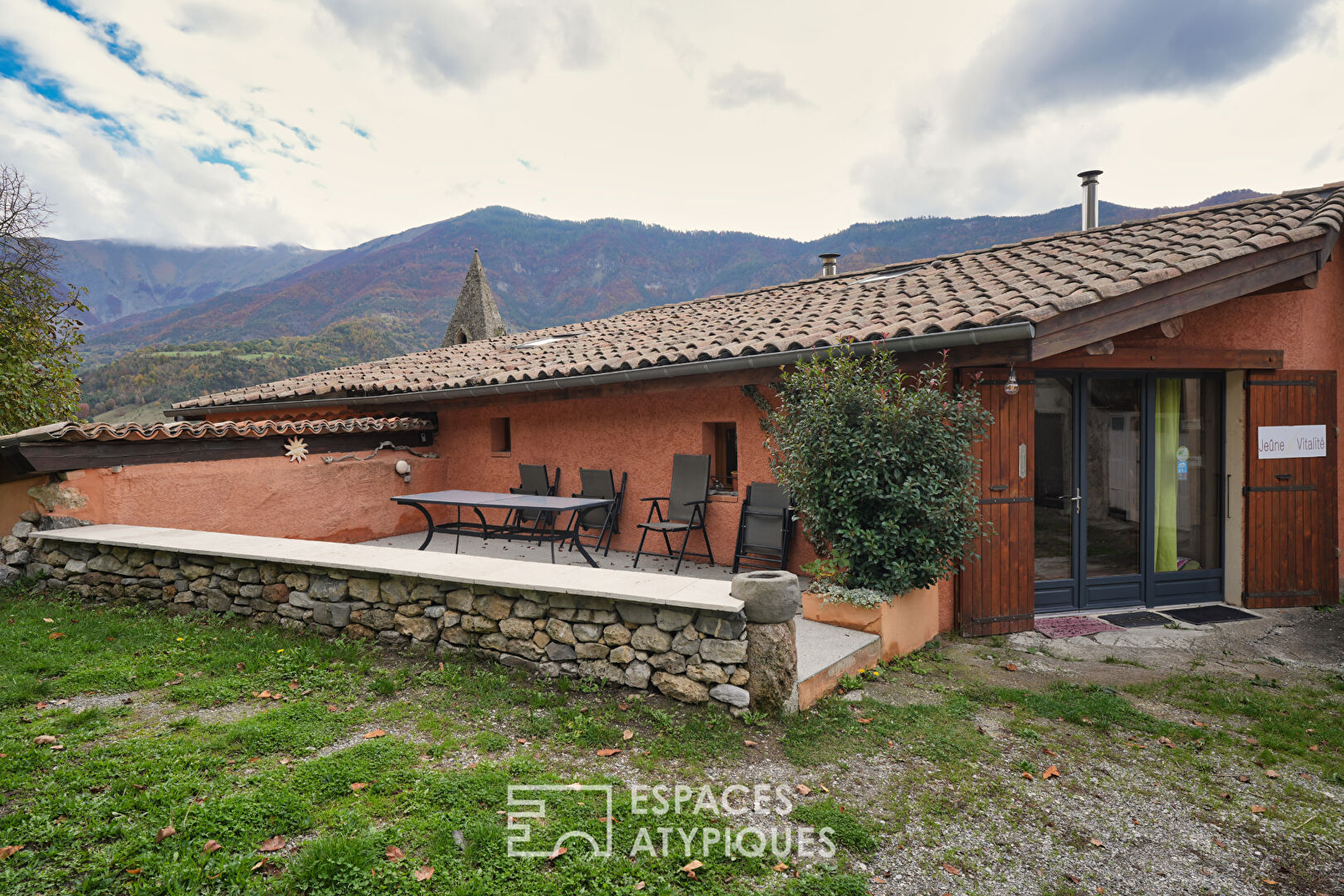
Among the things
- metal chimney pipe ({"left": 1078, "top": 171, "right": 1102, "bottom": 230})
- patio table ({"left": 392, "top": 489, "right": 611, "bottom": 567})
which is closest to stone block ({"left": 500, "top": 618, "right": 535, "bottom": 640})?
patio table ({"left": 392, "top": 489, "right": 611, "bottom": 567})

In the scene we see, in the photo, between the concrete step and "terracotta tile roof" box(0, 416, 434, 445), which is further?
"terracotta tile roof" box(0, 416, 434, 445)

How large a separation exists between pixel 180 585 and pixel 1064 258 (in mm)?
8536

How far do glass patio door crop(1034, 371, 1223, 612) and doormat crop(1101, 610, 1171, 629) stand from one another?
0.43 ft

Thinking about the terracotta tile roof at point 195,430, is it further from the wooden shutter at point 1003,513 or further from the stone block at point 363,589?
the wooden shutter at point 1003,513

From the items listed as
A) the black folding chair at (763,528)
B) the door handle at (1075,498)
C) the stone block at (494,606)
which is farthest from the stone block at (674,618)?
the door handle at (1075,498)

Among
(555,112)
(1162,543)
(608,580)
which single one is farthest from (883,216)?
(608,580)

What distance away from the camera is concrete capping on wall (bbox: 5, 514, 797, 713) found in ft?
11.4

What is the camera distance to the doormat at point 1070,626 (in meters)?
5.24

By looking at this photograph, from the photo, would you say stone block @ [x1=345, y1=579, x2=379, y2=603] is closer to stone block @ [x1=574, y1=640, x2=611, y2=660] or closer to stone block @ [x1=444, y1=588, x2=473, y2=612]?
stone block @ [x1=444, y1=588, x2=473, y2=612]

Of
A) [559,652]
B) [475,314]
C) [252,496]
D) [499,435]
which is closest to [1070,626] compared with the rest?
[559,652]

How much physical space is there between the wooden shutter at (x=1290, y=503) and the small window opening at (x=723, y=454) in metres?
4.81

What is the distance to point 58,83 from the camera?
2408 centimetres

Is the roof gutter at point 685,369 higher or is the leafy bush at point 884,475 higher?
the roof gutter at point 685,369

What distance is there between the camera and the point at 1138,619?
5.61 meters
